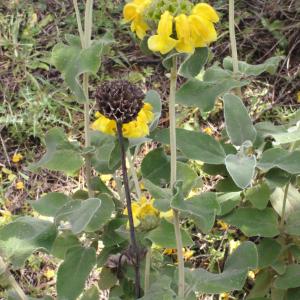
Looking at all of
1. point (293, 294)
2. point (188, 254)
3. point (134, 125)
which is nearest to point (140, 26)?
point (134, 125)

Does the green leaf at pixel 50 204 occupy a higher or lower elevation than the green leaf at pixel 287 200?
higher

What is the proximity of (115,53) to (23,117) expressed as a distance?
44cm

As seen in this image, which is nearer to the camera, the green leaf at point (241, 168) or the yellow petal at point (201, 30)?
the yellow petal at point (201, 30)

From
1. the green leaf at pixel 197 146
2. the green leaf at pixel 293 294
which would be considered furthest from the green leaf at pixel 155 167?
the green leaf at pixel 293 294

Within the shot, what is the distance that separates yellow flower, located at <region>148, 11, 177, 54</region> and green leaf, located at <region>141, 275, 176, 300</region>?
358mm

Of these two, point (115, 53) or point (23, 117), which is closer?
point (23, 117)

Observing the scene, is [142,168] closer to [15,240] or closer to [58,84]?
[15,240]

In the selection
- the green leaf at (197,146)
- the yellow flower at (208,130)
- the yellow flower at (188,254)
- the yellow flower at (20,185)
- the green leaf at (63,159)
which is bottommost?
the yellow flower at (20,185)

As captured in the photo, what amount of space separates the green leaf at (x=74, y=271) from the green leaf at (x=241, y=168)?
28 cm

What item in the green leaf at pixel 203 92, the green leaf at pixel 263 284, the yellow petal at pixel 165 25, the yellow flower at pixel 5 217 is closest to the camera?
the yellow petal at pixel 165 25

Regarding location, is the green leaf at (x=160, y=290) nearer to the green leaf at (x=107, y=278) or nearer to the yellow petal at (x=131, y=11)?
the green leaf at (x=107, y=278)

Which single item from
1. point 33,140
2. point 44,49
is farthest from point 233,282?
point 44,49

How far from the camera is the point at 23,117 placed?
1.99 metres

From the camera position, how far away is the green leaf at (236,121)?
106 centimetres
